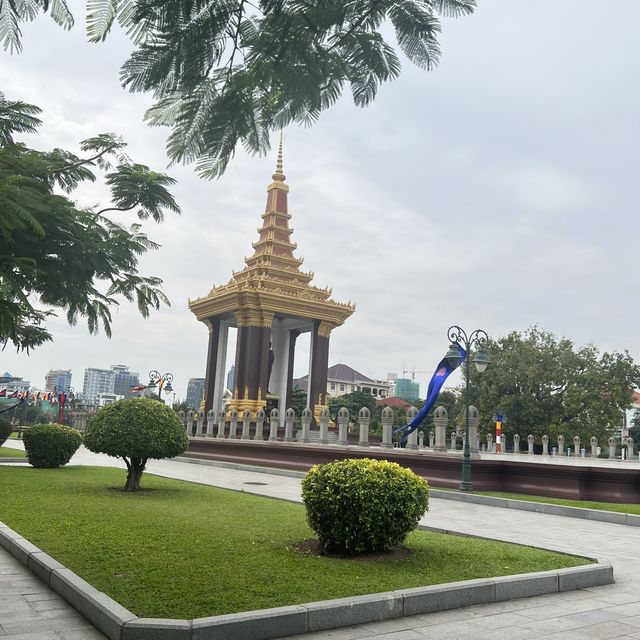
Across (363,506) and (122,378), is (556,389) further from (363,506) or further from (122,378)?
(122,378)

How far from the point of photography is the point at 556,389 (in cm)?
4369

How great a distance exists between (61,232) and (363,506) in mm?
4529

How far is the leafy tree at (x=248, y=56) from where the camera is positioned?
10.3ft

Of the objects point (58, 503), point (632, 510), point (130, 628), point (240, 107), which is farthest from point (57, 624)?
point (632, 510)

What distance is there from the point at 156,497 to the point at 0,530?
4.04 meters

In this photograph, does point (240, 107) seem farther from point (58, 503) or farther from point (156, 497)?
point (156, 497)

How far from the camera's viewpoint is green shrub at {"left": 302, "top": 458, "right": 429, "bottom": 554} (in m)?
6.70

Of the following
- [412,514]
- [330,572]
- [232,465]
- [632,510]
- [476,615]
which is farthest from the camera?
[232,465]

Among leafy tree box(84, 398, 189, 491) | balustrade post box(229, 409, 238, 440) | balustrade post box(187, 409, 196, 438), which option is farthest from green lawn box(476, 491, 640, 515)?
balustrade post box(187, 409, 196, 438)

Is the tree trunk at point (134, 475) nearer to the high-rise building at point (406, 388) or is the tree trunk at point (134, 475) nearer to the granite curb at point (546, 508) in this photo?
the granite curb at point (546, 508)

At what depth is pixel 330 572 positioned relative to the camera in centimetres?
609

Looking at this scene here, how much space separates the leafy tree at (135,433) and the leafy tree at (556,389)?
3458 cm

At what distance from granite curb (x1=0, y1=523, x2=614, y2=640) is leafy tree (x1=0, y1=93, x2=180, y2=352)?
277cm

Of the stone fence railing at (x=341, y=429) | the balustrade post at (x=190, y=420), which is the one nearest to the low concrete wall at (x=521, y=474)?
the stone fence railing at (x=341, y=429)
